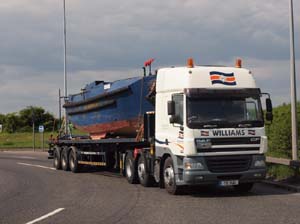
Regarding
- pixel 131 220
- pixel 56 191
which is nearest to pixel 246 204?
pixel 131 220

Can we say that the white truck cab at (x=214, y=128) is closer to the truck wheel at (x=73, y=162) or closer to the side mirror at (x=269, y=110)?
the side mirror at (x=269, y=110)

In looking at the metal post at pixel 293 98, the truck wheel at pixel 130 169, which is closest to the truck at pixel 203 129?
the truck wheel at pixel 130 169

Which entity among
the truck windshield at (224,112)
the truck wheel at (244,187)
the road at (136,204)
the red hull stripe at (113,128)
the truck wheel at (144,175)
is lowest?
the road at (136,204)

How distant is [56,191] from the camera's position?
53.2ft

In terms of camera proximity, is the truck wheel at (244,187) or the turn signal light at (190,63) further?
the truck wheel at (244,187)

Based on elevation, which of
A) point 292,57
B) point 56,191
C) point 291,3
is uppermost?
point 291,3

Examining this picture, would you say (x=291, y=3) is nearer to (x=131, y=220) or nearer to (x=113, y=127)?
(x=113, y=127)

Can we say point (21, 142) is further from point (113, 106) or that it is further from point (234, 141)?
point (234, 141)

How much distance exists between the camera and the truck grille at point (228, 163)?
13.8 meters

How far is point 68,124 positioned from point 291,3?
10970 millimetres

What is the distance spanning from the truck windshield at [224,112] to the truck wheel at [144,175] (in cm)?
316

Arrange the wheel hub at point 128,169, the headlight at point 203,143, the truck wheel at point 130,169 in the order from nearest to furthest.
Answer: the headlight at point 203,143
the truck wheel at point 130,169
the wheel hub at point 128,169

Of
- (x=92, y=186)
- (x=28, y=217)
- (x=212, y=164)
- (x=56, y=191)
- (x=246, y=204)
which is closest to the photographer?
(x=28, y=217)

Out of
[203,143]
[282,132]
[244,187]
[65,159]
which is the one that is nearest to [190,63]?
[203,143]
